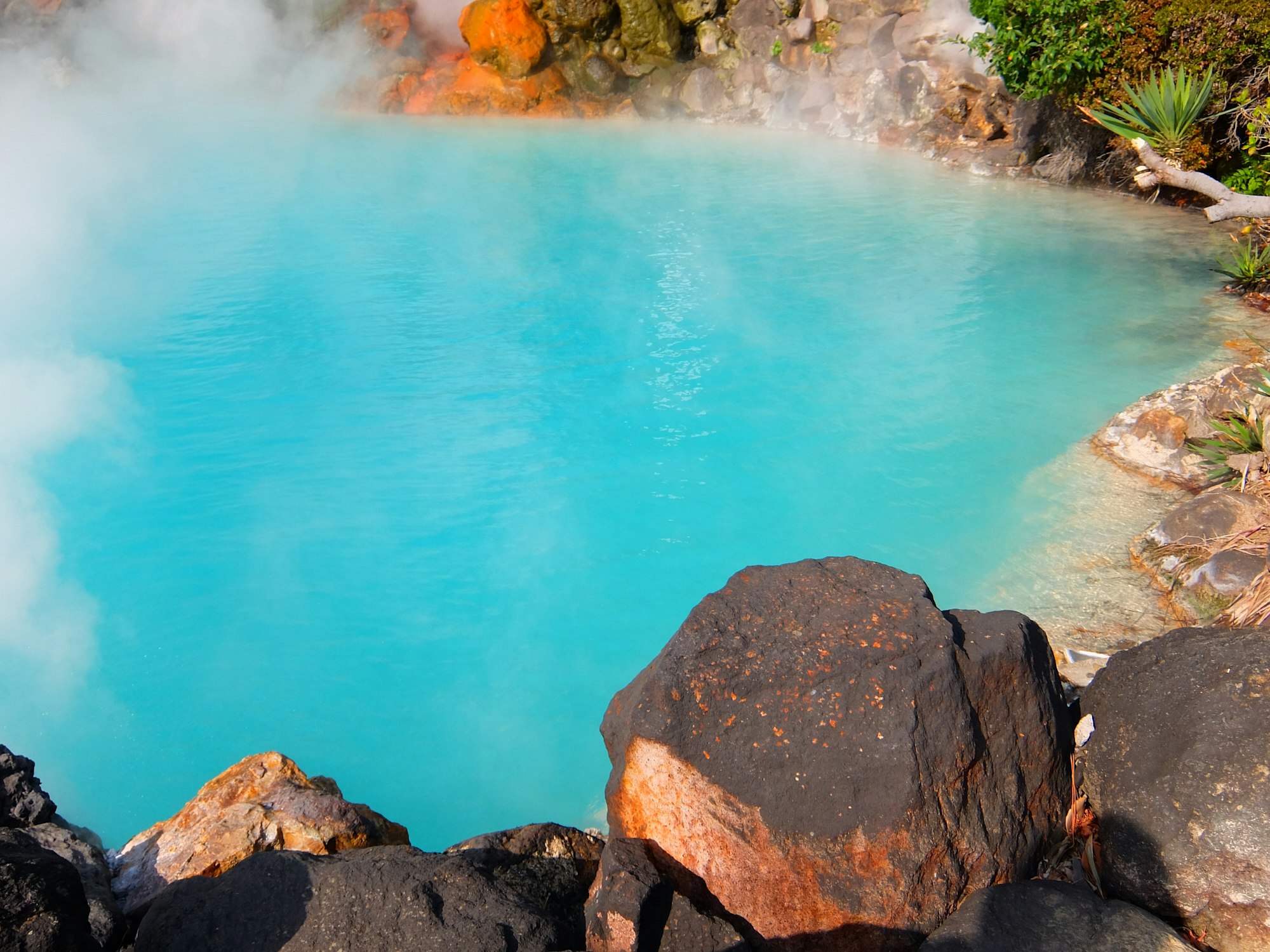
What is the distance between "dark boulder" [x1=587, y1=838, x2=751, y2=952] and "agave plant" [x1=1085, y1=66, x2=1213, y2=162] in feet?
25.5

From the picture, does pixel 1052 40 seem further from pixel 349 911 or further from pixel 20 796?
pixel 20 796

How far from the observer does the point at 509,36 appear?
56.4 ft

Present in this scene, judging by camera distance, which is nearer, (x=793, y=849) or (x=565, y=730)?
(x=793, y=849)

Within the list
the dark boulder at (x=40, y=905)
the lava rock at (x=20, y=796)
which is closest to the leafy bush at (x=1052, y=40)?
the lava rock at (x=20, y=796)

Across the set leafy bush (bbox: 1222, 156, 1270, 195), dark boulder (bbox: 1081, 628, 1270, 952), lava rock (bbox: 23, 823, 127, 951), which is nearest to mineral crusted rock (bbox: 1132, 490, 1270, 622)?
dark boulder (bbox: 1081, 628, 1270, 952)

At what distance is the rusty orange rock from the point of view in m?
17.1

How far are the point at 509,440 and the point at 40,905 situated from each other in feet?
16.2

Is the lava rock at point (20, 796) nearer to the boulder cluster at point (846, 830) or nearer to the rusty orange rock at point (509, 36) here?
the boulder cluster at point (846, 830)

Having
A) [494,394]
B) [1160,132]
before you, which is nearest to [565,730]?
[494,394]

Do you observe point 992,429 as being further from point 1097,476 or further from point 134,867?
point 134,867

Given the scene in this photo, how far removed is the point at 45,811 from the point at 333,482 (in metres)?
3.43

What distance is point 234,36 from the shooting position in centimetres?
2084

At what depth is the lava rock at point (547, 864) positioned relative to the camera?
287 cm

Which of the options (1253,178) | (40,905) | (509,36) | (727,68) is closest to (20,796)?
(40,905)
